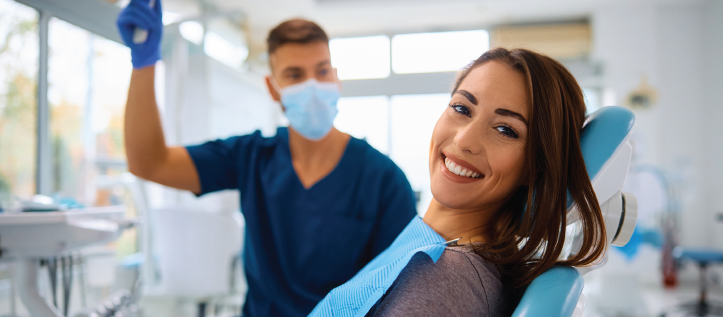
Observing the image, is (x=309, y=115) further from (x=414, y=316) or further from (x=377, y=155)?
(x=414, y=316)

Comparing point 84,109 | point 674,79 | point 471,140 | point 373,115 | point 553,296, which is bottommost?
point 553,296

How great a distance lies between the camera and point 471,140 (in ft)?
2.19

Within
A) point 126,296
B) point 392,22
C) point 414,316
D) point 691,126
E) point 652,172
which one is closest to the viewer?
point 414,316

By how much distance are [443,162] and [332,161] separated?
474 mm

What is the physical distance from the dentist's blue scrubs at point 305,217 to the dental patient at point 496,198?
→ 0.32 m

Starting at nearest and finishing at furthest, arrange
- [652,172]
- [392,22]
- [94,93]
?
1. [94,93]
2. [652,172]
3. [392,22]

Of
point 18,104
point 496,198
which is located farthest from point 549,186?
point 18,104

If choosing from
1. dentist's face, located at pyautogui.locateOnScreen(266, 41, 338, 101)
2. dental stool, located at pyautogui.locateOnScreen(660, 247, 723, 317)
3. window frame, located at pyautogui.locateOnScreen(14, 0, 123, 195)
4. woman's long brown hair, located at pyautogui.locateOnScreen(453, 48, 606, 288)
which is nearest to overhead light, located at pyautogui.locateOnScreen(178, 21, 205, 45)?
window frame, located at pyautogui.locateOnScreen(14, 0, 123, 195)

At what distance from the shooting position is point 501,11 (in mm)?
4656

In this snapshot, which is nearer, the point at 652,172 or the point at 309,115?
the point at 309,115

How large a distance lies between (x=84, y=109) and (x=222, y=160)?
198 cm

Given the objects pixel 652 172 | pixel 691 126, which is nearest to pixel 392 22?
pixel 652 172

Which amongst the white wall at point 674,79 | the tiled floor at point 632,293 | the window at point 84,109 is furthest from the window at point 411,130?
the window at point 84,109

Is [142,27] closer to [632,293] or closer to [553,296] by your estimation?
[553,296]
